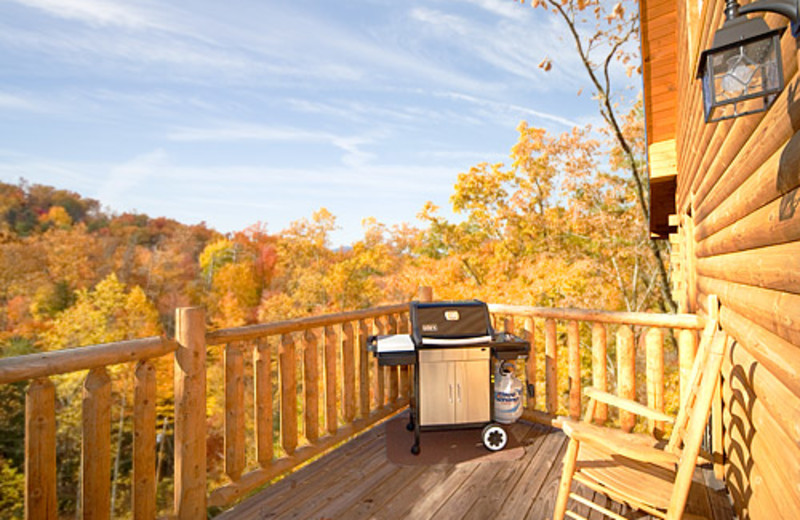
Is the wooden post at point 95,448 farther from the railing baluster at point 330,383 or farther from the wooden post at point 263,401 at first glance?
the railing baluster at point 330,383

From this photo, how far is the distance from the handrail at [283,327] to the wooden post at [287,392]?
12 cm

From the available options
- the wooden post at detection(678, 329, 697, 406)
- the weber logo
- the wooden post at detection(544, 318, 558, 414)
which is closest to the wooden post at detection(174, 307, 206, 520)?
the weber logo

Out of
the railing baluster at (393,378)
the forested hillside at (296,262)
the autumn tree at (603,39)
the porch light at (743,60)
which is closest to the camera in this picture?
the porch light at (743,60)

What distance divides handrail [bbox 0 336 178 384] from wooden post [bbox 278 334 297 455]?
772 millimetres

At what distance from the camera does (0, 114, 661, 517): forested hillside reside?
11438 millimetres

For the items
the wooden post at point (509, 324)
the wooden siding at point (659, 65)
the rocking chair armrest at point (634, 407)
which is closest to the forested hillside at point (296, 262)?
the wooden siding at point (659, 65)

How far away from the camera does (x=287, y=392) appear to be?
2814 mm

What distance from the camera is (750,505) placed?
1.78 metres

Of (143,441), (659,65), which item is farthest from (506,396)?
(659,65)

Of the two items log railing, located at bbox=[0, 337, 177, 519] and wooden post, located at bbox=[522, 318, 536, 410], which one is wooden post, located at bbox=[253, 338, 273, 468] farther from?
wooden post, located at bbox=[522, 318, 536, 410]

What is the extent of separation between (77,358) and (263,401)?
1.14 m

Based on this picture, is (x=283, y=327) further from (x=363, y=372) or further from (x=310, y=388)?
(x=363, y=372)

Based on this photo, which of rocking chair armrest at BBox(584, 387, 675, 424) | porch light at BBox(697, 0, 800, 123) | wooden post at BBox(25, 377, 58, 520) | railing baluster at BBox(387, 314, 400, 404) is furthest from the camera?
railing baluster at BBox(387, 314, 400, 404)

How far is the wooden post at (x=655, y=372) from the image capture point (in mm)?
3061
